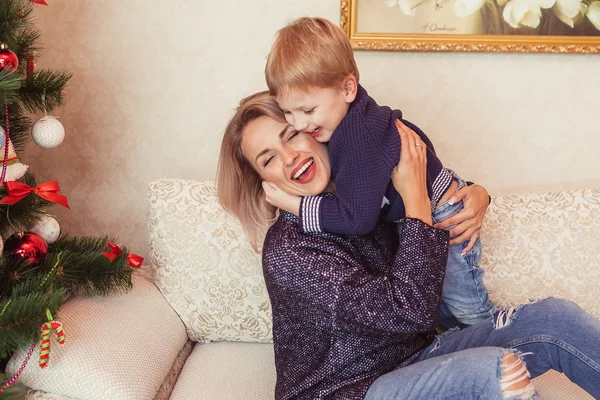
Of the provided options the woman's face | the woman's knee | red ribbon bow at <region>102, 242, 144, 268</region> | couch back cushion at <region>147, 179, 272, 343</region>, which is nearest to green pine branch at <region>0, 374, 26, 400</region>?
red ribbon bow at <region>102, 242, 144, 268</region>

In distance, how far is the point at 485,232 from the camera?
1.69 m

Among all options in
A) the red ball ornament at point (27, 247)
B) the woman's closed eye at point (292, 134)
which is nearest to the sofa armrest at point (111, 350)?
the red ball ornament at point (27, 247)

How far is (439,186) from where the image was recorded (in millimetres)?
1433

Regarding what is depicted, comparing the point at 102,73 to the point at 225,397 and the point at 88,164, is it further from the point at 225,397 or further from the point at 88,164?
the point at 225,397

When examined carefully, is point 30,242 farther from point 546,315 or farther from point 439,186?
point 546,315

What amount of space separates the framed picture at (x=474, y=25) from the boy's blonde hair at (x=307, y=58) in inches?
24.4

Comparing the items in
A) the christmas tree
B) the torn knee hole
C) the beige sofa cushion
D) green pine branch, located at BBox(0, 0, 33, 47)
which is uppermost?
green pine branch, located at BBox(0, 0, 33, 47)

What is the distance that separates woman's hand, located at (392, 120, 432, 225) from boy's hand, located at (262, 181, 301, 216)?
23 cm

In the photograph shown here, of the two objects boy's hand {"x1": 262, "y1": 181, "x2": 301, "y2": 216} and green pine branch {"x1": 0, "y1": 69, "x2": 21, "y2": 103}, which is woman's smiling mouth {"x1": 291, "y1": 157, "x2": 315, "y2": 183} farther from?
green pine branch {"x1": 0, "y1": 69, "x2": 21, "y2": 103}

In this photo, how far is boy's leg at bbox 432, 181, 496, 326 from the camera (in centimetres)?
142

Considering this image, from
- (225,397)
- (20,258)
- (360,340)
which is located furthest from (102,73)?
(360,340)

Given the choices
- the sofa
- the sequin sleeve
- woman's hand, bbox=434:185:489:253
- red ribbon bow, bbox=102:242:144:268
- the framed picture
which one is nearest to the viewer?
the sequin sleeve

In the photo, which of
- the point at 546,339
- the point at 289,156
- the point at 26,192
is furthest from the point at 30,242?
the point at 546,339

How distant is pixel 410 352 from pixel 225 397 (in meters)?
0.49
